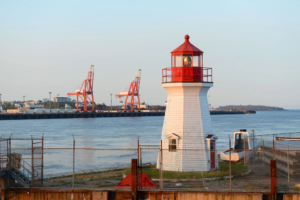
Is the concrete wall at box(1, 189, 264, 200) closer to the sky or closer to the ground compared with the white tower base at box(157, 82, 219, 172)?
closer to the ground

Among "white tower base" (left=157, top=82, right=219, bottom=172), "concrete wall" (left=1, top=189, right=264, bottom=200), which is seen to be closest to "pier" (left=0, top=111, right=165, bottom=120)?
"white tower base" (left=157, top=82, right=219, bottom=172)

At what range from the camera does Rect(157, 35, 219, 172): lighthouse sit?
54.9 feet

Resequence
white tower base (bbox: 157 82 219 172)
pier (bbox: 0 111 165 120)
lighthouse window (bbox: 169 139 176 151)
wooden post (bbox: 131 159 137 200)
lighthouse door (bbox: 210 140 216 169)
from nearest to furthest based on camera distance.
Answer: wooden post (bbox: 131 159 137 200) < white tower base (bbox: 157 82 219 172) < lighthouse window (bbox: 169 139 176 151) < lighthouse door (bbox: 210 140 216 169) < pier (bbox: 0 111 165 120)

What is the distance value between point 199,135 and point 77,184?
17.9ft

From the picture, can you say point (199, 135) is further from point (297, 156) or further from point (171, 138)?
point (297, 156)

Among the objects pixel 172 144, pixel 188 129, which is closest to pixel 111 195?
pixel 172 144

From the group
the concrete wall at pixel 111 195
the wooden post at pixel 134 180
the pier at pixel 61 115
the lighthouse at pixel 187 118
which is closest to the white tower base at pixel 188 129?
the lighthouse at pixel 187 118

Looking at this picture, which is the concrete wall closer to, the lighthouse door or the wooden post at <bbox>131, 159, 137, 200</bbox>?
the wooden post at <bbox>131, 159, 137, 200</bbox>

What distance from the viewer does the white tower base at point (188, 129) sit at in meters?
16.7

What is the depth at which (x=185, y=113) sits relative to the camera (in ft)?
55.7

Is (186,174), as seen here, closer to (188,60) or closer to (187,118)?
(187,118)

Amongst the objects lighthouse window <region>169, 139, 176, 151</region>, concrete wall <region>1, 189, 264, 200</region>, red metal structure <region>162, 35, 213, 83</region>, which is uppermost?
red metal structure <region>162, 35, 213, 83</region>

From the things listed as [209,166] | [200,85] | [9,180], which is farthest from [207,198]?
[9,180]

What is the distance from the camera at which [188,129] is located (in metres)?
16.9
